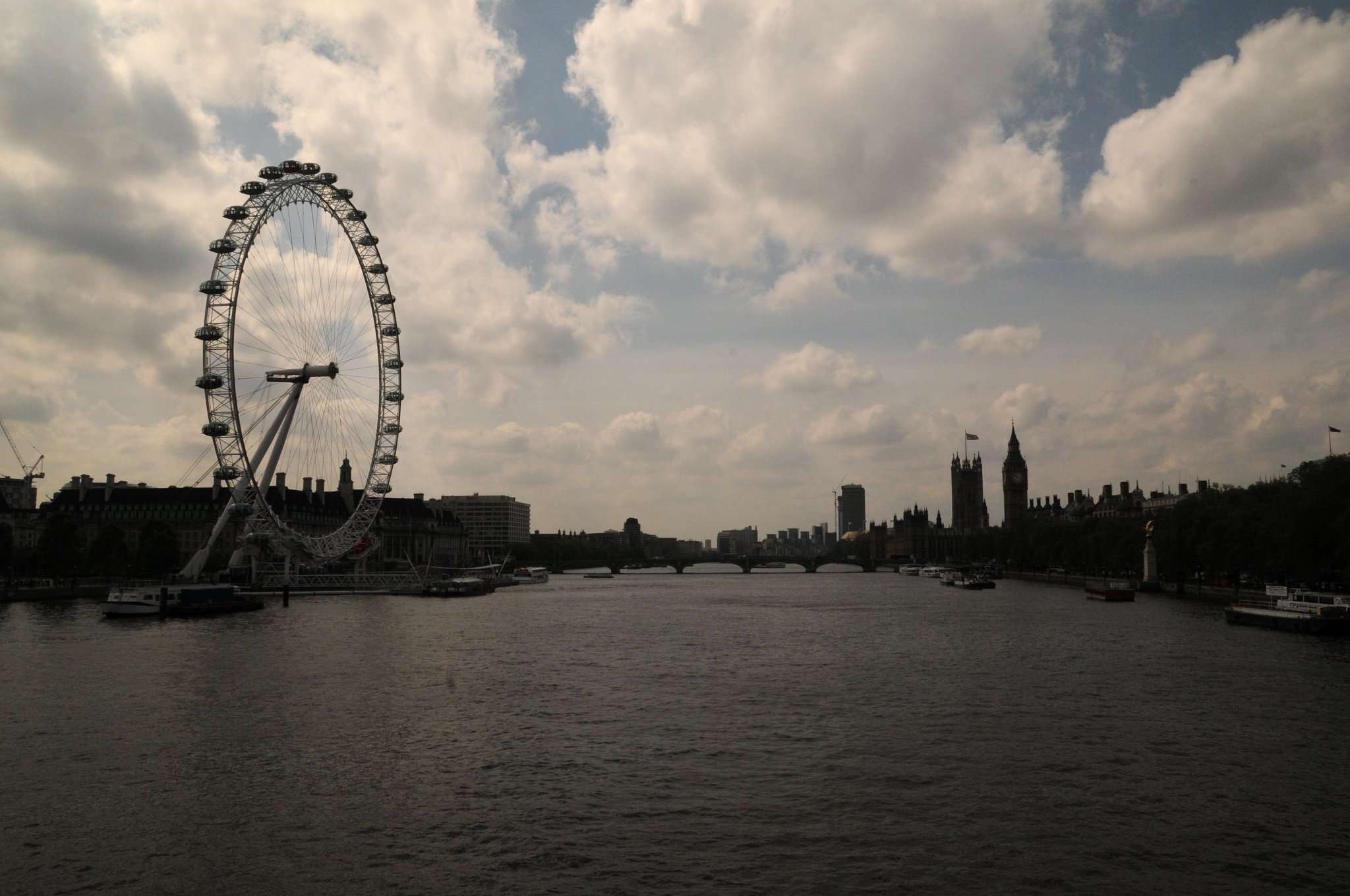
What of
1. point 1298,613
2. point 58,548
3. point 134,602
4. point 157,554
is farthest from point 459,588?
point 1298,613

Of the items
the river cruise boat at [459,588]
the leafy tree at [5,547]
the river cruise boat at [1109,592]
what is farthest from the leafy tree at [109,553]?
the river cruise boat at [1109,592]

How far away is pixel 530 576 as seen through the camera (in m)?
191

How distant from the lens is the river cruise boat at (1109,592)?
10325 centimetres

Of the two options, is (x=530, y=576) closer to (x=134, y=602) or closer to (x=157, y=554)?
(x=157, y=554)

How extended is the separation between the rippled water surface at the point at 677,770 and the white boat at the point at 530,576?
12698 centimetres

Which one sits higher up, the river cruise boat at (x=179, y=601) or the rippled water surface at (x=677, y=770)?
the river cruise boat at (x=179, y=601)

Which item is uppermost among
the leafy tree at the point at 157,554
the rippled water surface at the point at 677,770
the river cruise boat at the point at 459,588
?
the leafy tree at the point at 157,554

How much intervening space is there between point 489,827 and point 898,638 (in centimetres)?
4626

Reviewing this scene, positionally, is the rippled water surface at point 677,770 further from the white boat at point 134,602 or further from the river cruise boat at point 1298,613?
the white boat at point 134,602

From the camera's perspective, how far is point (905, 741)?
32781 mm

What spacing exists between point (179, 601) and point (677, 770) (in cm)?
7314

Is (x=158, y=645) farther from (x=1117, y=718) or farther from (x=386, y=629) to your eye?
(x=1117, y=718)

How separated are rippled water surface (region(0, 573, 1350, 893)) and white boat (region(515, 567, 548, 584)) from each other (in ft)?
417

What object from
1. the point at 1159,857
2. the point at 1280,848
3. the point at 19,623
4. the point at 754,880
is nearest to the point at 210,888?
the point at 754,880
